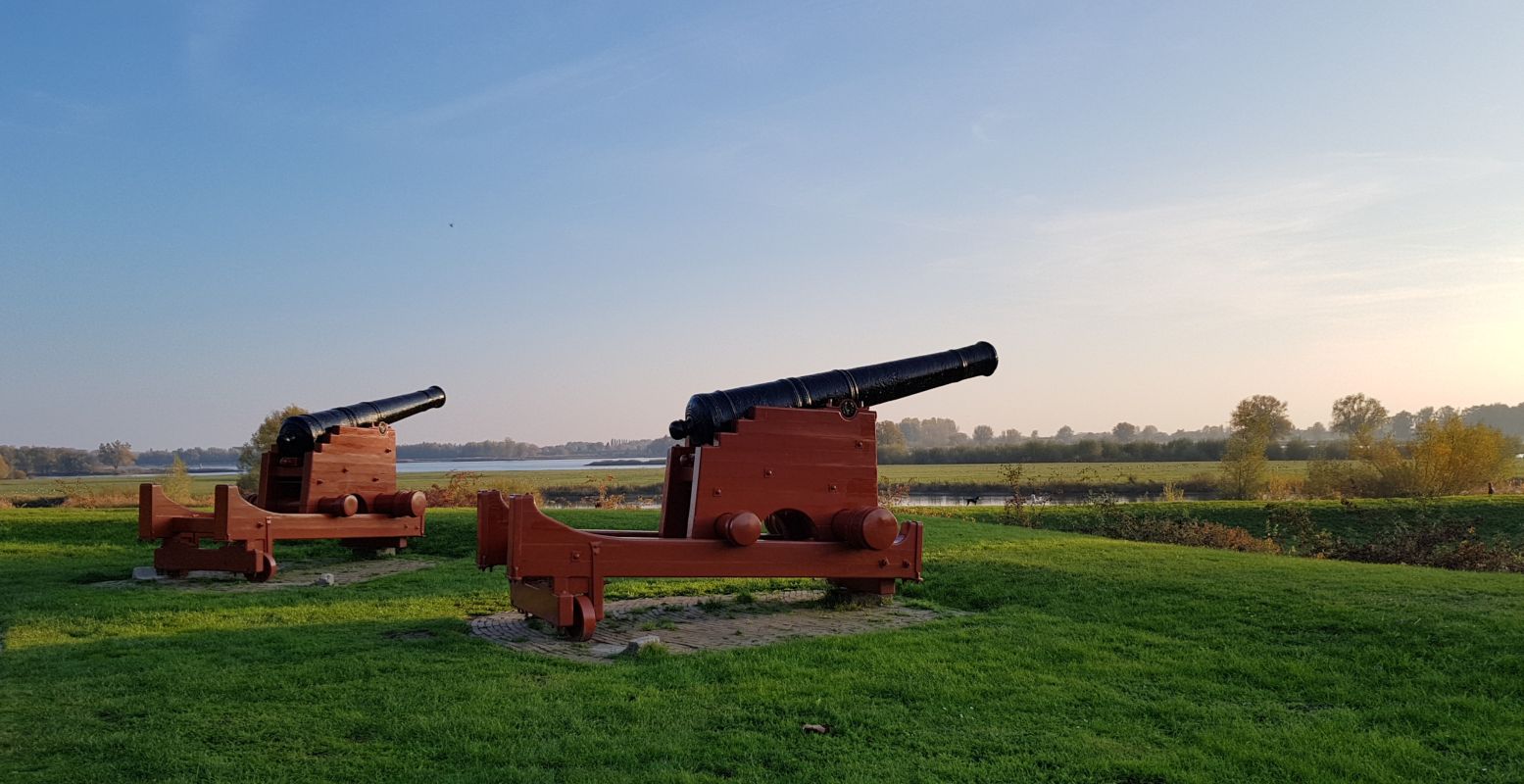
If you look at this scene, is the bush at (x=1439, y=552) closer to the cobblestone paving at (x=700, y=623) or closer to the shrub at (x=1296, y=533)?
the shrub at (x=1296, y=533)

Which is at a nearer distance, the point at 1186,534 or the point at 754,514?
the point at 754,514

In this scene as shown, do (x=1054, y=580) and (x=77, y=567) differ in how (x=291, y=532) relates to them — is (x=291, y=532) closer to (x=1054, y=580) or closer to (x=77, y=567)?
(x=77, y=567)

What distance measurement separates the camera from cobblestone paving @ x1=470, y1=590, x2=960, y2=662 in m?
7.46

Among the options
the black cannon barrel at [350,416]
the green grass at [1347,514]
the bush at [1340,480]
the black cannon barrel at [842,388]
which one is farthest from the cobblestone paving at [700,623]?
the bush at [1340,480]

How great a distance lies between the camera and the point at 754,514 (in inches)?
339

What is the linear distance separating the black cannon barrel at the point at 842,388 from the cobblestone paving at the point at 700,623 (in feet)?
→ 5.41

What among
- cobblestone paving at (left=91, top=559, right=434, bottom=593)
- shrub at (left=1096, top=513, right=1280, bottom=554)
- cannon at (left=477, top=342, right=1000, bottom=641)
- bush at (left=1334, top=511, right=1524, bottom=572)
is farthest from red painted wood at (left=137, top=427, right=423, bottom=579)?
bush at (left=1334, top=511, right=1524, bottom=572)

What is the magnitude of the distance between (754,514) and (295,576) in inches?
280

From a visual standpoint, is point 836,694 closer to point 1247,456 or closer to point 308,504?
point 308,504

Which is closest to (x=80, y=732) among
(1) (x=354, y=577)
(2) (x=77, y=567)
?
(1) (x=354, y=577)

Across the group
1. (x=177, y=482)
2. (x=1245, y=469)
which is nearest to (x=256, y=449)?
(x=177, y=482)

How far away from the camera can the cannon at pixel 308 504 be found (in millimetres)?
12016

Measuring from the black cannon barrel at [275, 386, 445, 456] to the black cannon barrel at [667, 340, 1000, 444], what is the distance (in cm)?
691

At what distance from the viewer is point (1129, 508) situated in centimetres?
2509
